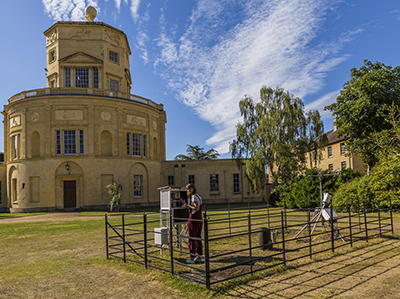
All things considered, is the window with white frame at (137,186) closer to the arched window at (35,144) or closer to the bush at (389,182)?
the arched window at (35,144)

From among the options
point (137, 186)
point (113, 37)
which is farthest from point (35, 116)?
point (113, 37)

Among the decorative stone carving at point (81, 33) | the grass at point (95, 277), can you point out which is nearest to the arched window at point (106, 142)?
the decorative stone carving at point (81, 33)

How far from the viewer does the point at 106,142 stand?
35875 mm

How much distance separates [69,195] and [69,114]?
8494 mm

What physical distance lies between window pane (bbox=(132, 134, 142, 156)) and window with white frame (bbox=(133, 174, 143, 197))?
8.48ft

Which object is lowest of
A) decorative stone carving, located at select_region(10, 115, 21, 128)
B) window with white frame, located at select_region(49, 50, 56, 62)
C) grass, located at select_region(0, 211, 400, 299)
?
grass, located at select_region(0, 211, 400, 299)

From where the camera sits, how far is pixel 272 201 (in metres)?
31.0

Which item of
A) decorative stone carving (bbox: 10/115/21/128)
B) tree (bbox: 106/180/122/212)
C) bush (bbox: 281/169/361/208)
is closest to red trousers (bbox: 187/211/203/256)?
bush (bbox: 281/169/361/208)

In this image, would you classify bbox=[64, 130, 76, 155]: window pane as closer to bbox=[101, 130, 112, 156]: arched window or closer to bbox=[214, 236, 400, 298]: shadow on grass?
bbox=[101, 130, 112, 156]: arched window

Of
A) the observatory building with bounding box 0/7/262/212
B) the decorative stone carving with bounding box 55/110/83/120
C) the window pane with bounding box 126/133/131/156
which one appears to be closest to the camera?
the observatory building with bounding box 0/7/262/212

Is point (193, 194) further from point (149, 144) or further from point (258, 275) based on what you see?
point (149, 144)

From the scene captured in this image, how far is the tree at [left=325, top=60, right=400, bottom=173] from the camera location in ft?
100.0

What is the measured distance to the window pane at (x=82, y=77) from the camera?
129ft

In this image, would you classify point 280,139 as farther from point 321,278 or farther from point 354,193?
point 321,278
